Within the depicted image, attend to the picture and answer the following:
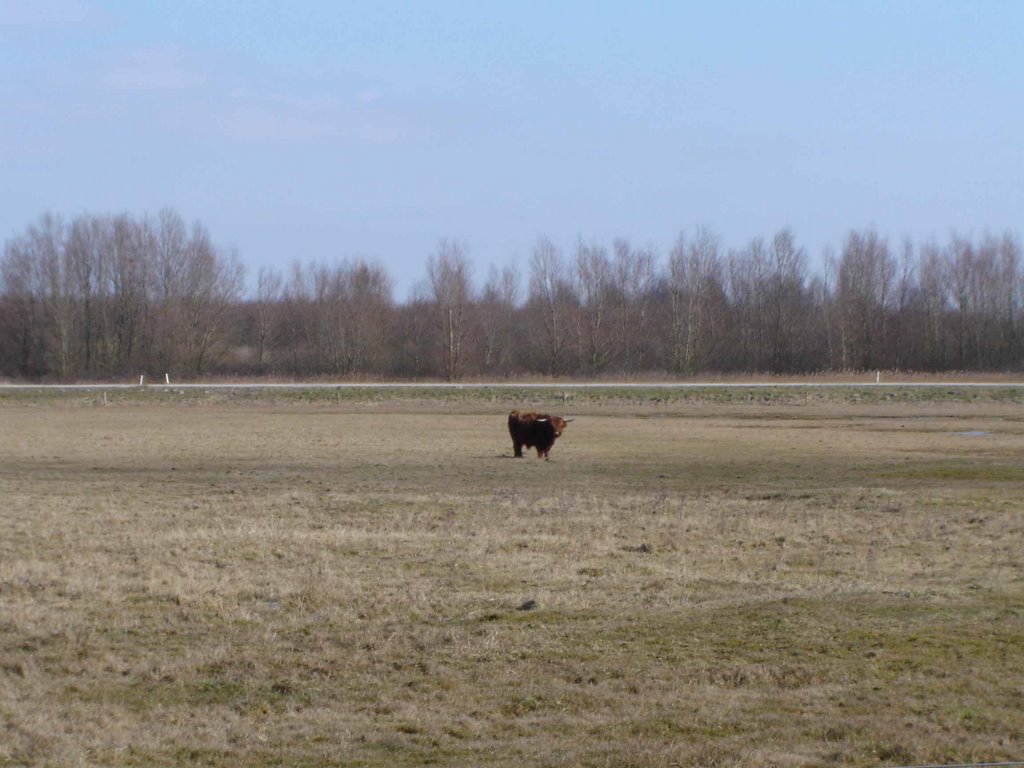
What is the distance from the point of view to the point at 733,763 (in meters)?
6.87

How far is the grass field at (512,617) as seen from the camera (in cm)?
756

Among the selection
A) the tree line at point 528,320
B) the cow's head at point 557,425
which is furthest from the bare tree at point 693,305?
the cow's head at point 557,425

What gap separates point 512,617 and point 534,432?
1867 cm

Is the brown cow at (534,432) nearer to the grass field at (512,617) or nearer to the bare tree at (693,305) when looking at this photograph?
the grass field at (512,617)

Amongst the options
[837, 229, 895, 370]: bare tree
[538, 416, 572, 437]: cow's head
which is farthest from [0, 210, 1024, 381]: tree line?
[538, 416, 572, 437]: cow's head

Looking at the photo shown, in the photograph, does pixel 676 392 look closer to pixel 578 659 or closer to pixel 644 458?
pixel 644 458

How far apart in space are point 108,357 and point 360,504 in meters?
79.8

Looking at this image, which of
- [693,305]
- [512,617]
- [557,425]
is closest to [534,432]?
[557,425]

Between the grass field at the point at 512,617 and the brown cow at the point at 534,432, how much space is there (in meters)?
4.33

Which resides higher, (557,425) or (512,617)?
(557,425)

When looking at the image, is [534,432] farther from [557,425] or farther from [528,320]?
[528,320]

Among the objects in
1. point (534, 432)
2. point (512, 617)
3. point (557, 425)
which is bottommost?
point (512, 617)

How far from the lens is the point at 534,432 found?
29.4m

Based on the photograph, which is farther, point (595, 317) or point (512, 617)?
point (595, 317)
